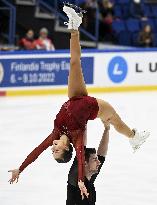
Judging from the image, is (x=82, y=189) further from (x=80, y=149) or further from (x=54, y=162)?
(x=54, y=162)

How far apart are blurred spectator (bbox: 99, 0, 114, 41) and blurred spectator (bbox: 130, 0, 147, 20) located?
694 mm

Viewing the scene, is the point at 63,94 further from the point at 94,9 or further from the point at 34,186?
the point at 34,186

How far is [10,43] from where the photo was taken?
53.0 feet

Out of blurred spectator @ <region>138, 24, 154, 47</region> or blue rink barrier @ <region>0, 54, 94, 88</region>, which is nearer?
blue rink barrier @ <region>0, 54, 94, 88</region>

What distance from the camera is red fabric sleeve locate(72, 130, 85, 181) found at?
5836mm

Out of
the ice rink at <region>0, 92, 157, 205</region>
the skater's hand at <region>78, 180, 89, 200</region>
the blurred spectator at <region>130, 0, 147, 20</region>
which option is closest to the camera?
the skater's hand at <region>78, 180, 89, 200</region>

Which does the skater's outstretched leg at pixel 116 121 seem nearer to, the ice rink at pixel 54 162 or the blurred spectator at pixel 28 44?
the ice rink at pixel 54 162

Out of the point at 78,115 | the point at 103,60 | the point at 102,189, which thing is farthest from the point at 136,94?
the point at 78,115

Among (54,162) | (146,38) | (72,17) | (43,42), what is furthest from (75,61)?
(146,38)

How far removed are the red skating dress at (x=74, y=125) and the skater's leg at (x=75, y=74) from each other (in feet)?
0.25

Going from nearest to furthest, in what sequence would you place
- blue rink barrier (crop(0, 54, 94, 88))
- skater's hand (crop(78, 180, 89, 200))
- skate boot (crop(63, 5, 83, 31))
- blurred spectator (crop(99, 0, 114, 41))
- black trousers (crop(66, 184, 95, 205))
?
skater's hand (crop(78, 180, 89, 200)) < black trousers (crop(66, 184, 95, 205)) < skate boot (crop(63, 5, 83, 31)) < blue rink barrier (crop(0, 54, 94, 88)) < blurred spectator (crop(99, 0, 114, 41))

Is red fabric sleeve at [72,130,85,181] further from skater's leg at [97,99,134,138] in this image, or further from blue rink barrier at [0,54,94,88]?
blue rink barrier at [0,54,94,88]

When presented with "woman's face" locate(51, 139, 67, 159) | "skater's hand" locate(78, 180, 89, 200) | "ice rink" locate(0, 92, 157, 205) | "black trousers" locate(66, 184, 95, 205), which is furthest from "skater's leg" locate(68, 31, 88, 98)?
"ice rink" locate(0, 92, 157, 205)

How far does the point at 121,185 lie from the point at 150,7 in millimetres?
12497
